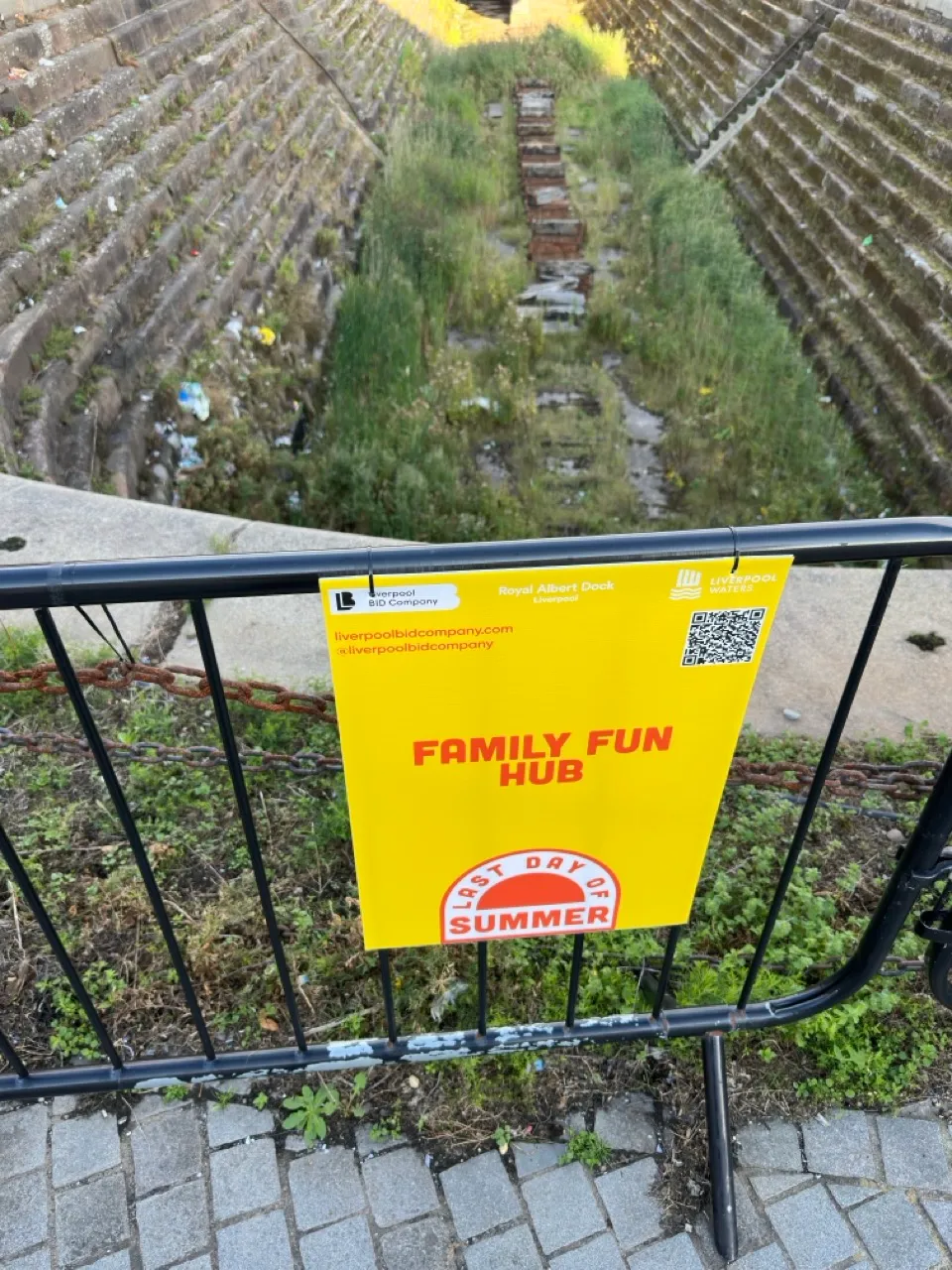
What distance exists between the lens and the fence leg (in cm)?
216

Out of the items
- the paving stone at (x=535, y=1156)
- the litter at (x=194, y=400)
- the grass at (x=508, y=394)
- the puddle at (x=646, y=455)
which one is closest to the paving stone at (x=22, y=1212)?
the paving stone at (x=535, y=1156)

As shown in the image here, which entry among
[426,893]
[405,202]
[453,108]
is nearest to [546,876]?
[426,893]

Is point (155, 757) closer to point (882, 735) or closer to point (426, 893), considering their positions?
point (426, 893)

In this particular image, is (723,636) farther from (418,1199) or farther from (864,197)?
(864,197)

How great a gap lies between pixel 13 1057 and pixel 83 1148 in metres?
0.38

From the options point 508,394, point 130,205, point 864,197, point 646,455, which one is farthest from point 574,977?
point 864,197

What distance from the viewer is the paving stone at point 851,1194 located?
2238 millimetres

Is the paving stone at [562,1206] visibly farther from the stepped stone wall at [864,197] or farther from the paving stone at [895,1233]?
the stepped stone wall at [864,197]

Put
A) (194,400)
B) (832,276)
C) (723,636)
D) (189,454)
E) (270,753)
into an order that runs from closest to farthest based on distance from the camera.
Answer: (723,636), (270,753), (189,454), (194,400), (832,276)

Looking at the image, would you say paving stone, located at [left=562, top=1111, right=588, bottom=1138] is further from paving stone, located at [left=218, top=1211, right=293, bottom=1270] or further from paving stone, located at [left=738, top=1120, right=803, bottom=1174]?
paving stone, located at [left=218, top=1211, right=293, bottom=1270]

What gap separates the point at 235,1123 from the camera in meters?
2.34

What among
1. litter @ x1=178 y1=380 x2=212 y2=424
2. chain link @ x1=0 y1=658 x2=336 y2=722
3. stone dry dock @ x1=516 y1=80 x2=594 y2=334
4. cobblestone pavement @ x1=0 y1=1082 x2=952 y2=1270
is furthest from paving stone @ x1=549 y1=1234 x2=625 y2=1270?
stone dry dock @ x1=516 y1=80 x2=594 y2=334

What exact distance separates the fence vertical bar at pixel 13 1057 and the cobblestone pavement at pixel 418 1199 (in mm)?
267

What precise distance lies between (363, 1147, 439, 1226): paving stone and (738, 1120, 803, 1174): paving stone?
0.84 metres
